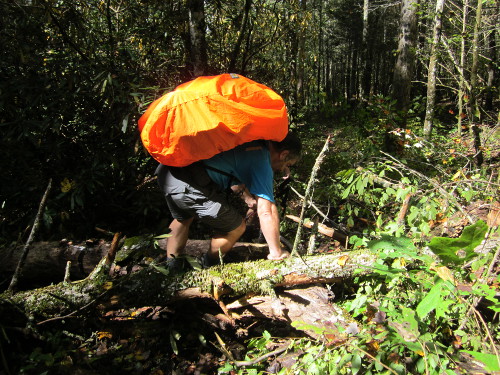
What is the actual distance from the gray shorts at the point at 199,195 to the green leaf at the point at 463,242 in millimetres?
1678

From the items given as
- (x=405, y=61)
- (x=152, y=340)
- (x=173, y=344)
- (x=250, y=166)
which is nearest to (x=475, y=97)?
(x=405, y=61)

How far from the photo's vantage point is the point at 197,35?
4324 mm

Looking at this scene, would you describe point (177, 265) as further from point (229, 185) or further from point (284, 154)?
point (284, 154)

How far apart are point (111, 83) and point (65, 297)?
2.20m

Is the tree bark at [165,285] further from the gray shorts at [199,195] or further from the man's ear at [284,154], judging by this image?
the man's ear at [284,154]

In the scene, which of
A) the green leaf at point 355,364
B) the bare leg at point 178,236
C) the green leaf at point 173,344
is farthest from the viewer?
the bare leg at point 178,236

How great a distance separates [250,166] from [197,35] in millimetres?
2713

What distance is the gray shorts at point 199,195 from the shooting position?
2.69 meters

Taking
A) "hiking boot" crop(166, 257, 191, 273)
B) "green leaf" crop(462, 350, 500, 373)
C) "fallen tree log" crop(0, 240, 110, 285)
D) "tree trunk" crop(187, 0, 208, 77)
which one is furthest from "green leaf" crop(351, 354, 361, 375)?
"tree trunk" crop(187, 0, 208, 77)

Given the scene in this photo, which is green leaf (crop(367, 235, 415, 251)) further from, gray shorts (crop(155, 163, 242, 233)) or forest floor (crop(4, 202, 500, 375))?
gray shorts (crop(155, 163, 242, 233))

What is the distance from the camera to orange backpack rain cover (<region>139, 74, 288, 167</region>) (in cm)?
224

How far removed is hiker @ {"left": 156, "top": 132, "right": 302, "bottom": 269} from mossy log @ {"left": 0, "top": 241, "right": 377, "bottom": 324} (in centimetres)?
22

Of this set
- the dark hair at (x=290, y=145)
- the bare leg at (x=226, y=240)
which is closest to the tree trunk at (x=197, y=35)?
the dark hair at (x=290, y=145)

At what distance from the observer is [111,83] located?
3.36m
